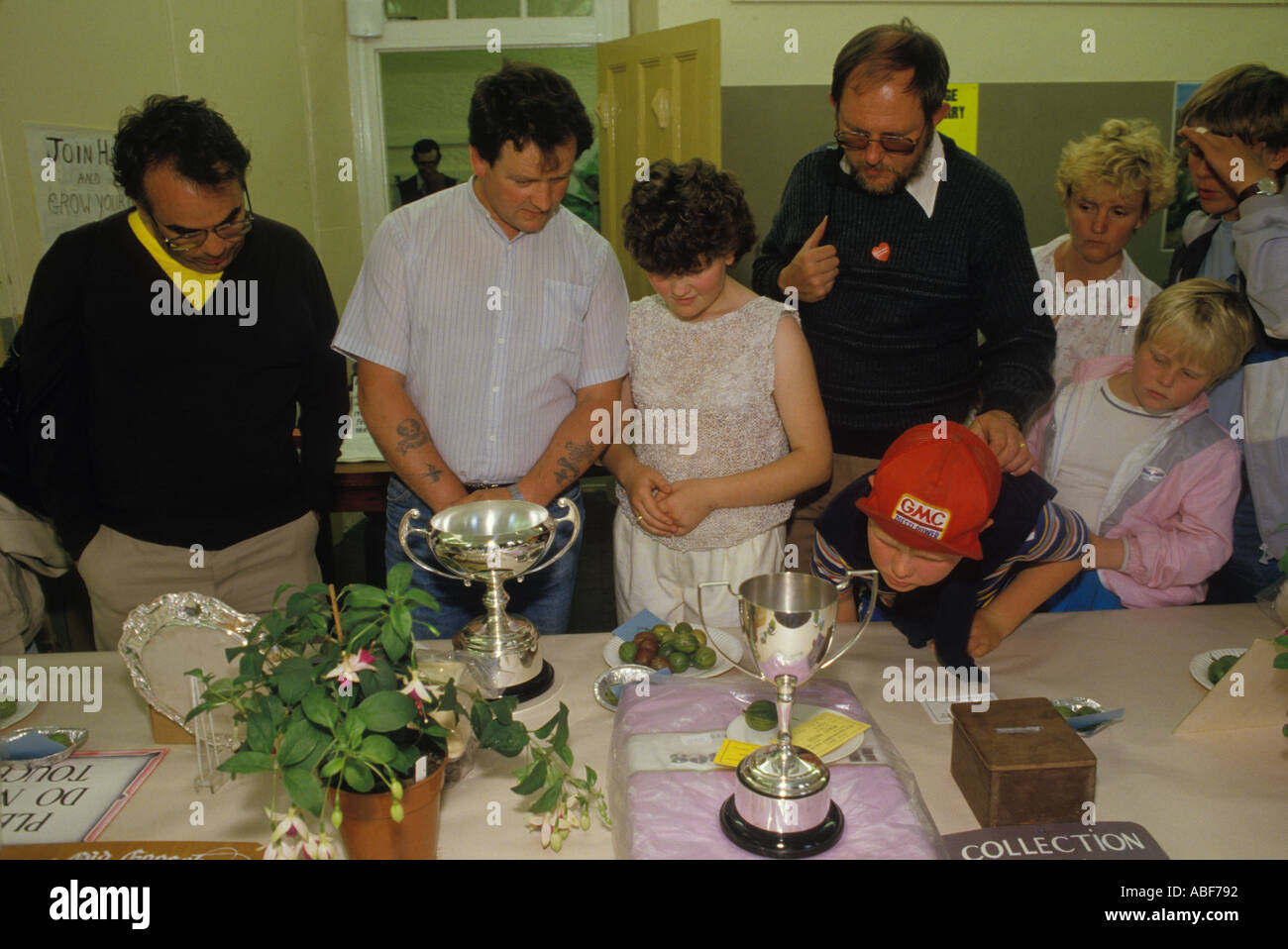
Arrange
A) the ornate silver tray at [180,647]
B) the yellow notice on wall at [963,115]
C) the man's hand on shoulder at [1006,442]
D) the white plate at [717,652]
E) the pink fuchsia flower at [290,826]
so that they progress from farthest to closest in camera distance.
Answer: the yellow notice on wall at [963,115], the man's hand on shoulder at [1006,442], the white plate at [717,652], the ornate silver tray at [180,647], the pink fuchsia flower at [290,826]

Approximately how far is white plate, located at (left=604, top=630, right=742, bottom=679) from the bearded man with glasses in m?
0.80

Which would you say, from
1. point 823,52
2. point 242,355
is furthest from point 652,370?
point 823,52

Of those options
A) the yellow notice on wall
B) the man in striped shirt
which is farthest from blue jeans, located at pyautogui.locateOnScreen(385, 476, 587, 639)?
the yellow notice on wall

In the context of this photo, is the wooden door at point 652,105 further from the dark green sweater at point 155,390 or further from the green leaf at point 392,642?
the green leaf at point 392,642

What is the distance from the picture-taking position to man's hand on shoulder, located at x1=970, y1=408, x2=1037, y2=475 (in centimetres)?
192

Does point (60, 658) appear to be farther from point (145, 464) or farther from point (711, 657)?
point (711, 657)

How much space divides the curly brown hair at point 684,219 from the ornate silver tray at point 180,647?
1082mm

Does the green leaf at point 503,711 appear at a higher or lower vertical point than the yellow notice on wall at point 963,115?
lower

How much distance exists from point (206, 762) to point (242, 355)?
3.49ft

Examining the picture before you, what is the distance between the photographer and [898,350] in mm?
2303

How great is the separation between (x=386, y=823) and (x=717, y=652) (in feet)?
2.41

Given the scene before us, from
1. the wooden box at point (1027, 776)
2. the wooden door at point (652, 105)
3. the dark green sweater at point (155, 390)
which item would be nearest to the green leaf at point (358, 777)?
the wooden box at point (1027, 776)

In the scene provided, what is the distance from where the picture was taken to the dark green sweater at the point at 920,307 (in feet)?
7.37
